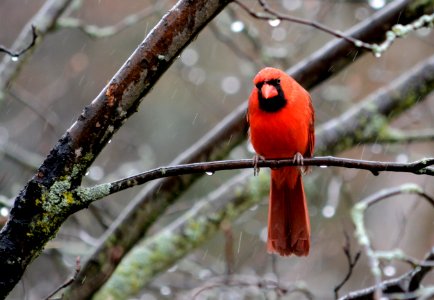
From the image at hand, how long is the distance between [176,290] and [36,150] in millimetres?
2903

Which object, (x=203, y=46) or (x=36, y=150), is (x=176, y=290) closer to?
(x=36, y=150)

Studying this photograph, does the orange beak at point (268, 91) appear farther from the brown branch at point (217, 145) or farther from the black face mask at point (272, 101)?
the brown branch at point (217, 145)

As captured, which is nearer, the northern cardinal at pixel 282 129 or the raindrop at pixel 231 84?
the northern cardinal at pixel 282 129

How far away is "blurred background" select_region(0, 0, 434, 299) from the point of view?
6.70m

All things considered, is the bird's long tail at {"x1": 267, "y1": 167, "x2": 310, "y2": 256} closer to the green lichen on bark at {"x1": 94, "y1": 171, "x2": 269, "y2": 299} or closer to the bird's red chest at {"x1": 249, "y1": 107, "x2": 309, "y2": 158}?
the bird's red chest at {"x1": 249, "y1": 107, "x2": 309, "y2": 158}

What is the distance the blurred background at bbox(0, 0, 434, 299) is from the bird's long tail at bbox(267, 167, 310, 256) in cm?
171

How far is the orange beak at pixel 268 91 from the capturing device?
11.5 feet

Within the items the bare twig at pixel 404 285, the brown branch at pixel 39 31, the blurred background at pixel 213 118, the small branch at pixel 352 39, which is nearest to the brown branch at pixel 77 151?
the small branch at pixel 352 39

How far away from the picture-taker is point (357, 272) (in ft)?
28.2

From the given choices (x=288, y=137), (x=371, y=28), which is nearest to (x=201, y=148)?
(x=288, y=137)

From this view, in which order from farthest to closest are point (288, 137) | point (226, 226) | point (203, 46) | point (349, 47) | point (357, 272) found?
point (203, 46) → point (357, 272) → point (226, 226) → point (349, 47) → point (288, 137)

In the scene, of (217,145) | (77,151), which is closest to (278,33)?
(217,145)

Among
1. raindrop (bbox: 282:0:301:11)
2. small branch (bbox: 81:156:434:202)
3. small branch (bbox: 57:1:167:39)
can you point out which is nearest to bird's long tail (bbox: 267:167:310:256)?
small branch (bbox: 81:156:434:202)

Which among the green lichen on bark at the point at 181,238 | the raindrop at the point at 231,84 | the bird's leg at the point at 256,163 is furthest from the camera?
the raindrop at the point at 231,84
